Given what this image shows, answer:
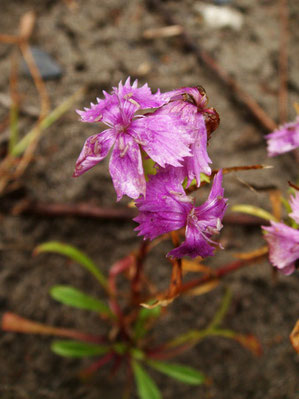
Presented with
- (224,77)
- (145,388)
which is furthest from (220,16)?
(145,388)

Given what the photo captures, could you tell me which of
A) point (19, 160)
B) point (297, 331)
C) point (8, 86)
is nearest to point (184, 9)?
point (8, 86)

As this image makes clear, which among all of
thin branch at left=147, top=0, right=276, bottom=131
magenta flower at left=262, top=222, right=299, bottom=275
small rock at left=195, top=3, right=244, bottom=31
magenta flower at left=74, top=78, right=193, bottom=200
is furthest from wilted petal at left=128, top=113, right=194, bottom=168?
small rock at left=195, top=3, right=244, bottom=31

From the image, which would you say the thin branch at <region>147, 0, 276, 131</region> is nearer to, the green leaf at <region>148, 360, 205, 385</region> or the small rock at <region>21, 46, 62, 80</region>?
the small rock at <region>21, 46, 62, 80</region>

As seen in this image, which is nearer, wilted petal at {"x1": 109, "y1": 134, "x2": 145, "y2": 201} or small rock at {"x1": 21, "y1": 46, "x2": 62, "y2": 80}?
wilted petal at {"x1": 109, "y1": 134, "x2": 145, "y2": 201}

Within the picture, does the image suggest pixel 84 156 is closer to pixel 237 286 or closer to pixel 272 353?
pixel 237 286

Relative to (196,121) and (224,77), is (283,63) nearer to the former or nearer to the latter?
(224,77)

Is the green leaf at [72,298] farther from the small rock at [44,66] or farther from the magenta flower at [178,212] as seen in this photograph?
the small rock at [44,66]

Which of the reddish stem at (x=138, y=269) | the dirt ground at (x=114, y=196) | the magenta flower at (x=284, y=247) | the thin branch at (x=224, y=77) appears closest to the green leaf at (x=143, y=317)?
the reddish stem at (x=138, y=269)
